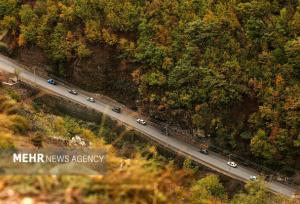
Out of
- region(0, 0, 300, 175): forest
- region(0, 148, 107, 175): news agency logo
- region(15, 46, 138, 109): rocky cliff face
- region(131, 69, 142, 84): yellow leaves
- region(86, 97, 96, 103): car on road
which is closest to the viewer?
region(0, 148, 107, 175): news agency logo

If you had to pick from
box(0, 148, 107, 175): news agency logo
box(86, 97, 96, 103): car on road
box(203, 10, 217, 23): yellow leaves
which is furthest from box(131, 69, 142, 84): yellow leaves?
box(0, 148, 107, 175): news agency logo

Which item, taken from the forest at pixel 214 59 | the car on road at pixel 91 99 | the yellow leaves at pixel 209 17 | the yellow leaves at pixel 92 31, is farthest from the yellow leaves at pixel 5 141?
the yellow leaves at pixel 92 31

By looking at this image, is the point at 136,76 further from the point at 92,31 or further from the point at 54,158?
the point at 54,158

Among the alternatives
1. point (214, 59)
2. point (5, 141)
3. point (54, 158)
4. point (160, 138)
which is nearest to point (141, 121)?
point (160, 138)

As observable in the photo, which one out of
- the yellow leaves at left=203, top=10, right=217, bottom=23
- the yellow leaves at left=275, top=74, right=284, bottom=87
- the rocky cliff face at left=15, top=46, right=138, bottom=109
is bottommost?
the rocky cliff face at left=15, top=46, right=138, bottom=109

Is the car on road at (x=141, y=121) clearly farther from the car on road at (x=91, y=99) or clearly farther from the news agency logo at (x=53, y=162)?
the news agency logo at (x=53, y=162)

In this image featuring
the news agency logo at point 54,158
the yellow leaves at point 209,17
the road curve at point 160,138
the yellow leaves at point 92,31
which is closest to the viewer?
the news agency logo at point 54,158

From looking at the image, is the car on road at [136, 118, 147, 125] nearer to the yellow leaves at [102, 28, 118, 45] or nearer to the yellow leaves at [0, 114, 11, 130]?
the yellow leaves at [102, 28, 118, 45]
